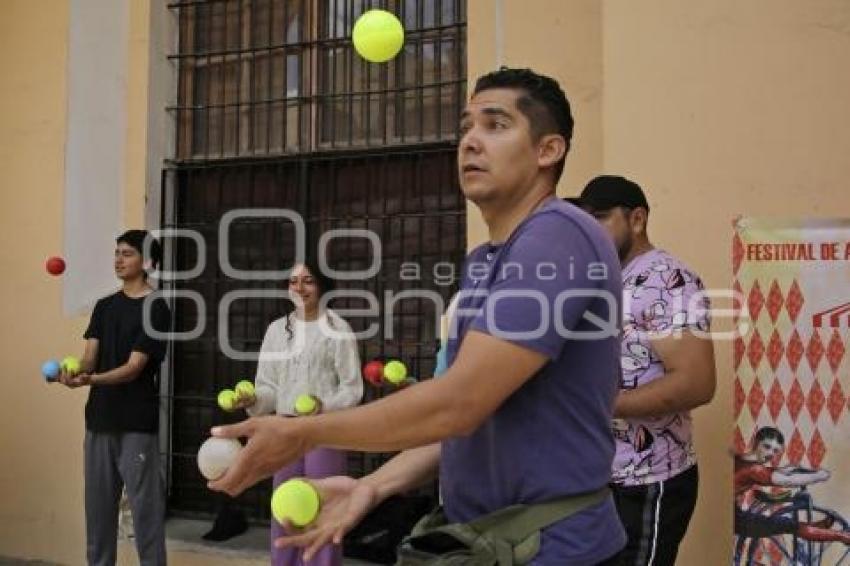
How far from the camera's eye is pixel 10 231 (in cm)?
558

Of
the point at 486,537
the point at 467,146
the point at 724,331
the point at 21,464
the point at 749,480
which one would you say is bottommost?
the point at 21,464

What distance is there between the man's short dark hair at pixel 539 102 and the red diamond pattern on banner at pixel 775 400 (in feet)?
6.84

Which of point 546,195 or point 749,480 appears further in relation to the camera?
point 749,480

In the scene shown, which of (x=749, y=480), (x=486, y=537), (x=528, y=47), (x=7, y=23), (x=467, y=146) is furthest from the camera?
(x=7, y=23)

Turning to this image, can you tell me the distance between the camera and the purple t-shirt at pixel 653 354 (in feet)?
9.09

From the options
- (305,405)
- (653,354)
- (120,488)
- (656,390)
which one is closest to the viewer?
(656,390)

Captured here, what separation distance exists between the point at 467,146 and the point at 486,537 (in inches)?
27.7

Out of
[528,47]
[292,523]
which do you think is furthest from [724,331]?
[292,523]

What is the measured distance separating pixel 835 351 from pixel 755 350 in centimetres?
28

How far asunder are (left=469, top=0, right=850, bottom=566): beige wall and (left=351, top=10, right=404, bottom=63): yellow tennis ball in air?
0.95 metres

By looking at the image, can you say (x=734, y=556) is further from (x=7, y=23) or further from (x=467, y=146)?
(x=7, y=23)

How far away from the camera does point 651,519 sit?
8.91ft

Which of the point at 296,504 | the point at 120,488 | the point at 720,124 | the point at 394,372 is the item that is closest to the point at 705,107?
the point at 720,124

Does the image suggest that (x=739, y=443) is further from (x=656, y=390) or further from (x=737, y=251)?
(x=656, y=390)
